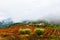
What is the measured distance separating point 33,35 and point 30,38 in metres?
1.04

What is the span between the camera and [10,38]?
2081cm

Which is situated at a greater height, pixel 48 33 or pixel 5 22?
pixel 48 33

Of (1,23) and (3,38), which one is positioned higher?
(3,38)

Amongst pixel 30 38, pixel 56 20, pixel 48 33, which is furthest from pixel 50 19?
pixel 30 38

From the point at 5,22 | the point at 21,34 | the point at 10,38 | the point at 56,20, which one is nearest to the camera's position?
the point at 10,38

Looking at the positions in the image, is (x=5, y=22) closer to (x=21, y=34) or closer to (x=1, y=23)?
(x=1, y=23)

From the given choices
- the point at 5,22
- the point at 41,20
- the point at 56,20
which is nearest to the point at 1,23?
the point at 5,22

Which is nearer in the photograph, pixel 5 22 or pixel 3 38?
pixel 3 38

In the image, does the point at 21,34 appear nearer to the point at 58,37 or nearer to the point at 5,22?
the point at 58,37

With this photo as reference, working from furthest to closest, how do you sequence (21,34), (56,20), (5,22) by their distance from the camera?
(5,22), (56,20), (21,34)

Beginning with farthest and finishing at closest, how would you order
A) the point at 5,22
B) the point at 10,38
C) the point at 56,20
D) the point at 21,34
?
the point at 5,22, the point at 56,20, the point at 21,34, the point at 10,38

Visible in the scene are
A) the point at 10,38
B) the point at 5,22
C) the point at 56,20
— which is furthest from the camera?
the point at 5,22

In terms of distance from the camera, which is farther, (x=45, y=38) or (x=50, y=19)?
(x=50, y=19)

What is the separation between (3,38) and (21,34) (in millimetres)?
2173
